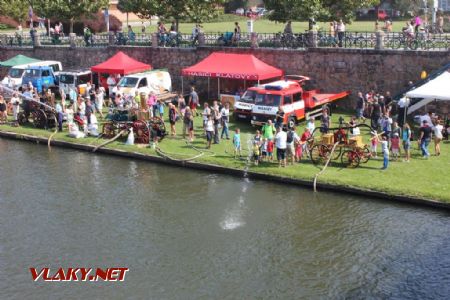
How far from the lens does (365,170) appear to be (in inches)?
867

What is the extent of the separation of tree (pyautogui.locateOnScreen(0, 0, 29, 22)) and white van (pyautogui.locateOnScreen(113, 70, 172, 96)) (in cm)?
2578

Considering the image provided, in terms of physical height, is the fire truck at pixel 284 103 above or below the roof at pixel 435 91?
below

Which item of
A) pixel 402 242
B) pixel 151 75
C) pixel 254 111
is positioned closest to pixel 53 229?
pixel 402 242

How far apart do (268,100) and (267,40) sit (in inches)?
326

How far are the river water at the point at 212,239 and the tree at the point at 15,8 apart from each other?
35813mm

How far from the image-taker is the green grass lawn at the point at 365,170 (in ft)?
65.9

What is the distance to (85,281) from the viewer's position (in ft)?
50.2

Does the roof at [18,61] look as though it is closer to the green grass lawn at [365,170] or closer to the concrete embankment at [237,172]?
the concrete embankment at [237,172]

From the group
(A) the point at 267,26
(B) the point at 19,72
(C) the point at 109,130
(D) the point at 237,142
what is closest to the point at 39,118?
(C) the point at 109,130

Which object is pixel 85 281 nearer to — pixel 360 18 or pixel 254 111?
pixel 254 111

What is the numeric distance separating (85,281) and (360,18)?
62495 mm

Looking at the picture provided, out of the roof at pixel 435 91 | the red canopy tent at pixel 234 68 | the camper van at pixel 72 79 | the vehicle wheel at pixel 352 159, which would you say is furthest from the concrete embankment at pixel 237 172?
the red canopy tent at pixel 234 68

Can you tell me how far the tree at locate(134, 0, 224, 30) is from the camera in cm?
3944

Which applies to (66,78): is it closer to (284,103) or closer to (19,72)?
(19,72)
